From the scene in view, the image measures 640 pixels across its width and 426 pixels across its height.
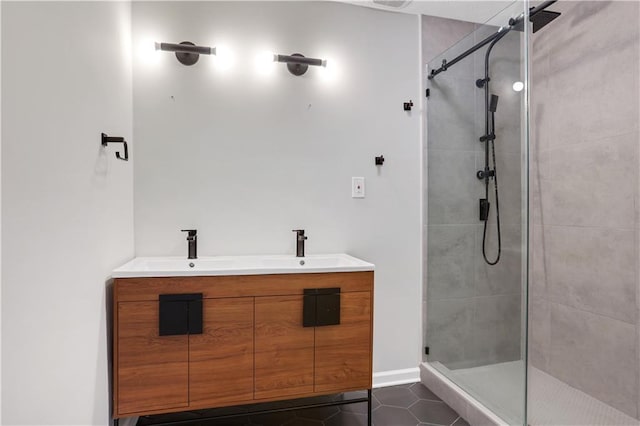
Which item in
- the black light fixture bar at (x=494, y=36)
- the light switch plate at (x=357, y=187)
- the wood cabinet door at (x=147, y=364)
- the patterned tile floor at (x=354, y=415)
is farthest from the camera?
the light switch plate at (x=357, y=187)

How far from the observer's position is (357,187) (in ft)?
7.27

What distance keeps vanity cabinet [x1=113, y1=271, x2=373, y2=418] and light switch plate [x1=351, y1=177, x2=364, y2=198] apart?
65 cm

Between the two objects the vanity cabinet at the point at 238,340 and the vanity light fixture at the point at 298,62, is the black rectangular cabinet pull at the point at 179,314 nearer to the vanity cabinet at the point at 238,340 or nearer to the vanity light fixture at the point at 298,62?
the vanity cabinet at the point at 238,340

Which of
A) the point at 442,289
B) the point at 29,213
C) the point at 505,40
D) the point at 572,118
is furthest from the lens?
the point at 442,289

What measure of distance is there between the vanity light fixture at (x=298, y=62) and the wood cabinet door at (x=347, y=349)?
140 cm

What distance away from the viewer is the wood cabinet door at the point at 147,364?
57.7 inches

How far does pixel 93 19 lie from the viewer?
1.37 metres

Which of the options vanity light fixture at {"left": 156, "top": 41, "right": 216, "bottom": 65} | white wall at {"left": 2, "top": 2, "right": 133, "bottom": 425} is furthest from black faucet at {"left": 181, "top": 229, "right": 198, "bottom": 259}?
vanity light fixture at {"left": 156, "top": 41, "right": 216, "bottom": 65}

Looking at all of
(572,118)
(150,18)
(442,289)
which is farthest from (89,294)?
(572,118)

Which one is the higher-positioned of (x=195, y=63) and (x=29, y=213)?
(x=195, y=63)

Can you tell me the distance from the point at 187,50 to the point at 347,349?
1.87m

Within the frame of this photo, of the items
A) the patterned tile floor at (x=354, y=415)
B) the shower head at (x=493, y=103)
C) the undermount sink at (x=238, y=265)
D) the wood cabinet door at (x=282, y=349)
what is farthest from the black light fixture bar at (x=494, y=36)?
the patterned tile floor at (x=354, y=415)

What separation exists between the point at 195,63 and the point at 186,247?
1086 mm

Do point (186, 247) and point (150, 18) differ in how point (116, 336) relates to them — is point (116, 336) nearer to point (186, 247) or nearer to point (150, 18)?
point (186, 247)
